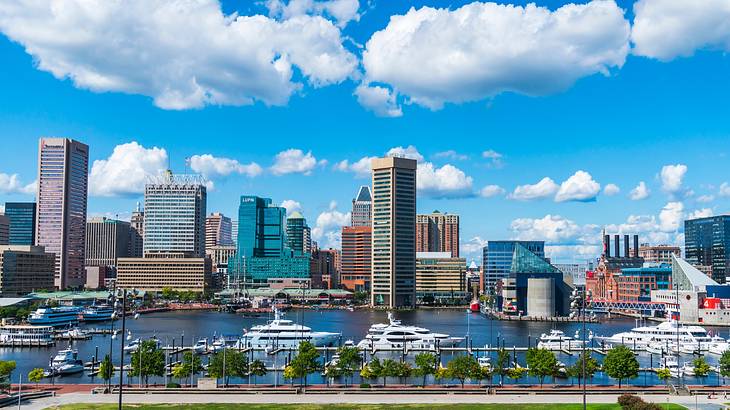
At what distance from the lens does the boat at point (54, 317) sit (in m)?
169

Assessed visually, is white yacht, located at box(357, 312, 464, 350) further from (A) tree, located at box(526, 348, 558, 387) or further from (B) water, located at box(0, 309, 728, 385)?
(A) tree, located at box(526, 348, 558, 387)

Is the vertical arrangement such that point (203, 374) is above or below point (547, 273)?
below

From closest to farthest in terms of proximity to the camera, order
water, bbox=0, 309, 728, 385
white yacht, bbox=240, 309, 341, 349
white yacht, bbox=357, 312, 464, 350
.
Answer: water, bbox=0, 309, 728, 385 < white yacht, bbox=357, 312, 464, 350 < white yacht, bbox=240, 309, 341, 349

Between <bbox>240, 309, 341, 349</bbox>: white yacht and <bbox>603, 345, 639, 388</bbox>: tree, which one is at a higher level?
<bbox>603, 345, 639, 388</bbox>: tree

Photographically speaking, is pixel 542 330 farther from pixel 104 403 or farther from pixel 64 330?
pixel 104 403

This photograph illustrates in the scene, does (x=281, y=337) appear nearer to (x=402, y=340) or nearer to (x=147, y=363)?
(x=402, y=340)

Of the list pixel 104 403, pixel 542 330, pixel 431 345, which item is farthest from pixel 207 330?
pixel 104 403

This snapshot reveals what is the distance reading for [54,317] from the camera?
173875 millimetres

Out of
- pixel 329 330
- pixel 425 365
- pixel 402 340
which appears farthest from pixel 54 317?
pixel 425 365

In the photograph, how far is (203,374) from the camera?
96.2 meters

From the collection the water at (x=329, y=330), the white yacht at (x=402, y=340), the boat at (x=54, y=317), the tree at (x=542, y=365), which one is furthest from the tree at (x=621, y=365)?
the boat at (x=54, y=317)

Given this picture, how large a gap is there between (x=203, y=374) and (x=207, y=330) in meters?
73.2

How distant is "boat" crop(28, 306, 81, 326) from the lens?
169250mm

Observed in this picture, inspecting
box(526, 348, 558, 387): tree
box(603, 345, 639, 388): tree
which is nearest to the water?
box(526, 348, 558, 387): tree
